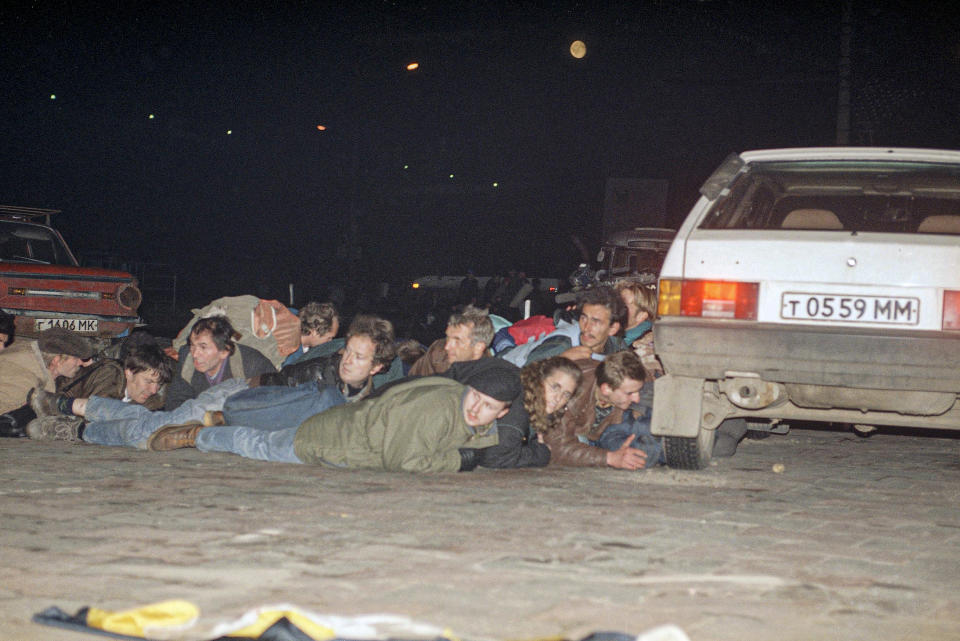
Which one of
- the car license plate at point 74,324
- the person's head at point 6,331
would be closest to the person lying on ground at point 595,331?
the person's head at point 6,331

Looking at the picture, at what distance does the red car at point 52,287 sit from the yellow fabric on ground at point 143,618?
985 cm

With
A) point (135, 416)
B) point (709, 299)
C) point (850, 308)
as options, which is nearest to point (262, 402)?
point (135, 416)

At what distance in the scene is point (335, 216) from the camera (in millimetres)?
43938

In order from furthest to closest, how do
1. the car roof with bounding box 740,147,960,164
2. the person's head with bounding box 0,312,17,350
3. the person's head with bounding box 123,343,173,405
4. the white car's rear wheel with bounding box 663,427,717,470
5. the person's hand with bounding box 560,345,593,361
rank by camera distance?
the person's head with bounding box 0,312,17,350
the person's head with bounding box 123,343,173,405
the person's hand with bounding box 560,345,593,361
the white car's rear wheel with bounding box 663,427,717,470
the car roof with bounding box 740,147,960,164

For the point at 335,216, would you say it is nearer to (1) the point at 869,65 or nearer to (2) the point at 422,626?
(1) the point at 869,65

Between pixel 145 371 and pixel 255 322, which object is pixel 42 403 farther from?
pixel 255 322

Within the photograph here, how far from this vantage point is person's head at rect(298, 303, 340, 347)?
309 inches

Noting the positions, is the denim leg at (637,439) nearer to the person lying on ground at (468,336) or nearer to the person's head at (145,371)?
the person lying on ground at (468,336)

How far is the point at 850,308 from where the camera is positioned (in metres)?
5.10

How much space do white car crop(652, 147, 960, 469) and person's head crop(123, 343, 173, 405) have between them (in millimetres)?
3811

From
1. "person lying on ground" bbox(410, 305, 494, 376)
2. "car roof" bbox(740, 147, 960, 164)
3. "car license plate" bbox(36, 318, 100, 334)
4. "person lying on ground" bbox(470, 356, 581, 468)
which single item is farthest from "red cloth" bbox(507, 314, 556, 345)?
"car license plate" bbox(36, 318, 100, 334)

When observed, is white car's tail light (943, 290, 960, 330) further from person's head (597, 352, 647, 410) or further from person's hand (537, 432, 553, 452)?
person's hand (537, 432, 553, 452)

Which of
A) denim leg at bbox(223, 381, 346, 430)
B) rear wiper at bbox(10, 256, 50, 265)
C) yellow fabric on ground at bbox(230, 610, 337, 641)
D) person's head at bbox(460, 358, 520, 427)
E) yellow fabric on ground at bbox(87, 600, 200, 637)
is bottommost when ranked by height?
yellow fabric on ground at bbox(87, 600, 200, 637)

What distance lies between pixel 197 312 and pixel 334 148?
3456 centimetres
